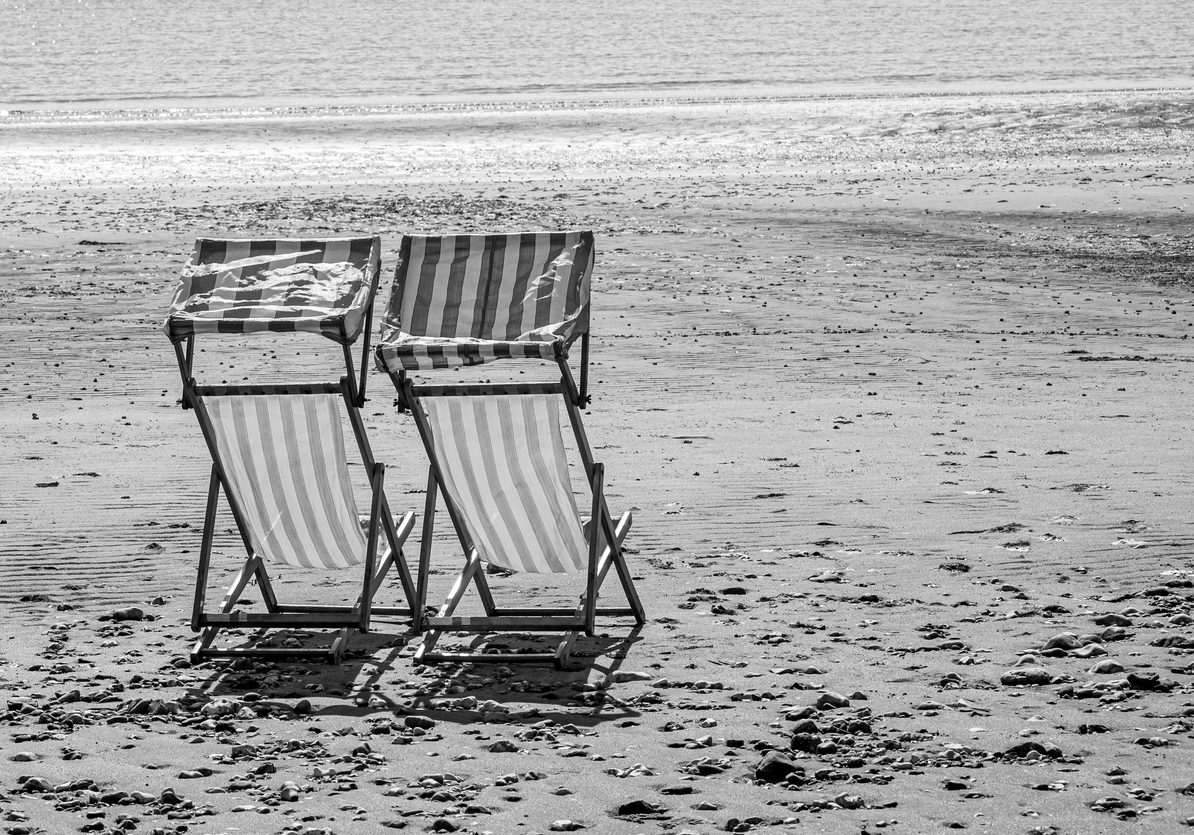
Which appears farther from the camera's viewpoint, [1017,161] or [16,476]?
[1017,161]

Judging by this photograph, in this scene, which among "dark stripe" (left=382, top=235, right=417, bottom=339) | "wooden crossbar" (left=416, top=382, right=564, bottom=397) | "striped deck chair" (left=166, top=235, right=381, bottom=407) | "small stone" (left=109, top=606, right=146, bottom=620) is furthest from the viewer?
"small stone" (left=109, top=606, right=146, bottom=620)

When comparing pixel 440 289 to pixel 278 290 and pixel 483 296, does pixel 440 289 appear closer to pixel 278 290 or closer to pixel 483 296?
pixel 483 296

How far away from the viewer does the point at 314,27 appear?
73.3m

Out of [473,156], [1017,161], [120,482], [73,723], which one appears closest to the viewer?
[73,723]

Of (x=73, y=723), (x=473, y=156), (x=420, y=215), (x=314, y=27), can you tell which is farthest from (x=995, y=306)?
(x=314, y=27)

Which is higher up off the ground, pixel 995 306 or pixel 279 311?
pixel 279 311

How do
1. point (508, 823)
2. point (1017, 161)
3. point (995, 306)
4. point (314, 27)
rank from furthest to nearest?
point (314, 27) < point (1017, 161) < point (995, 306) < point (508, 823)

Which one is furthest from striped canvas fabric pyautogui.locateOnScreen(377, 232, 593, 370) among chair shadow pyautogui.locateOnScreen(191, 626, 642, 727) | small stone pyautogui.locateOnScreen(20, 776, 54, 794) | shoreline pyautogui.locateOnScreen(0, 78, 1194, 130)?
shoreline pyautogui.locateOnScreen(0, 78, 1194, 130)

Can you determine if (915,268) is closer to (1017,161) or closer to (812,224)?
(812,224)

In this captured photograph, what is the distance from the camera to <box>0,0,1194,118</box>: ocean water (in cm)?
4328

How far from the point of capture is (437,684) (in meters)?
5.36

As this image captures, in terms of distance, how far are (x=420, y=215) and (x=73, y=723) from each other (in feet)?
42.2

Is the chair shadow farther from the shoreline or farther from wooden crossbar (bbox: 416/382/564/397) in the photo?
the shoreline

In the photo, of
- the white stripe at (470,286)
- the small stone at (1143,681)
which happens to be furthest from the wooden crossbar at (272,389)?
the small stone at (1143,681)
